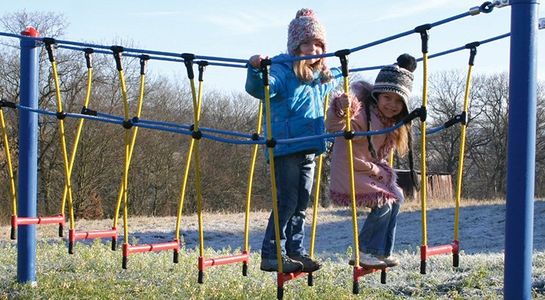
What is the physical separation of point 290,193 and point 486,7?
1.64 m

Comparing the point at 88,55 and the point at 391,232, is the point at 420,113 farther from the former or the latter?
the point at 88,55

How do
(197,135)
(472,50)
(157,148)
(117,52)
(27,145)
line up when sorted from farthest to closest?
1. (157,148)
2. (27,145)
3. (117,52)
4. (472,50)
5. (197,135)

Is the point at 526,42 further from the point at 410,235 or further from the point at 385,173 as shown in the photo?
the point at 410,235

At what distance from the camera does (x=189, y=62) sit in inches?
207

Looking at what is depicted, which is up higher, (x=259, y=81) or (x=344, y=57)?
(x=344, y=57)

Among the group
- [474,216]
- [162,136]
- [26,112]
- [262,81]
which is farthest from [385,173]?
[162,136]

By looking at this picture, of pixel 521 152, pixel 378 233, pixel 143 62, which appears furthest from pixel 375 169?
pixel 143 62

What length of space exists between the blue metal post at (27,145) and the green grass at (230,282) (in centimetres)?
48

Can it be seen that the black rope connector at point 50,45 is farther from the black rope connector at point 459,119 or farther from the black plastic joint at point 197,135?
the black rope connector at point 459,119

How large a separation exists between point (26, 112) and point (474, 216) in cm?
1666

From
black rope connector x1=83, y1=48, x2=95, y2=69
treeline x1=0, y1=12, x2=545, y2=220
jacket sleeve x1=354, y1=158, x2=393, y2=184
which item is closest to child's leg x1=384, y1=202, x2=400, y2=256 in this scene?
jacket sleeve x1=354, y1=158, x2=393, y2=184

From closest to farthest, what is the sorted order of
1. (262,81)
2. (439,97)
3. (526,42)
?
1. (526,42)
2. (262,81)
3. (439,97)

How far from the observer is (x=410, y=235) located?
19328 millimetres

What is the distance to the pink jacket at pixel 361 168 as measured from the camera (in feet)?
15.5
